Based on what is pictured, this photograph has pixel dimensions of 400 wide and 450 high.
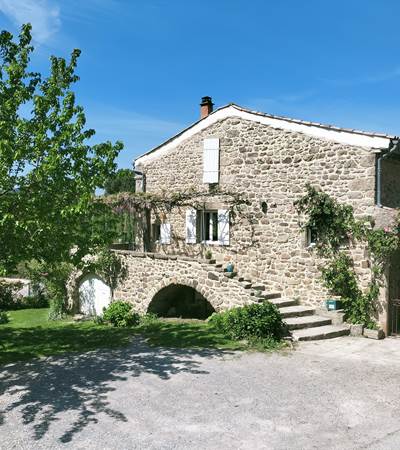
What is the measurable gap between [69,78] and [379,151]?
24.5ft

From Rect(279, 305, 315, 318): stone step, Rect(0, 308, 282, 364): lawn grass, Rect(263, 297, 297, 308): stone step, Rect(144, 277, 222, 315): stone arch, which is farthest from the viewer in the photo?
Rect(144, 277, 222, 315): stone arch

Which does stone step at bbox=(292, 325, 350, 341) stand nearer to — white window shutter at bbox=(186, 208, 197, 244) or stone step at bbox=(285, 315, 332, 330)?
stone step at bbox=(285, 315, 332, 330)

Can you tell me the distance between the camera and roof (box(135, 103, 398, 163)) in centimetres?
1124

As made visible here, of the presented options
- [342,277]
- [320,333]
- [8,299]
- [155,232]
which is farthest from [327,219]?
[8,299]

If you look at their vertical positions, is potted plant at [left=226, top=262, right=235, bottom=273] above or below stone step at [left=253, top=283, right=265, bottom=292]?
above

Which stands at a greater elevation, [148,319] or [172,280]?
[172,280]

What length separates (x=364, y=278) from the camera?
11.4 m

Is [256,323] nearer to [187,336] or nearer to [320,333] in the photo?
[320,333]

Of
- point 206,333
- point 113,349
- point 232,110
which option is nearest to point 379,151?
point 232,110

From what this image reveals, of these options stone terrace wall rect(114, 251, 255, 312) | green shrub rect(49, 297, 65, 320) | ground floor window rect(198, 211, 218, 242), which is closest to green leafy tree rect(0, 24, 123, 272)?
stone terrace wall rect(114, 251, 255, 312)

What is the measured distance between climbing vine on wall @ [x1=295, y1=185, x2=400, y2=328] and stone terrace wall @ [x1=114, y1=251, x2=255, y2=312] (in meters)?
2.37

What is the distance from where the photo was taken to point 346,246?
11.8 meters

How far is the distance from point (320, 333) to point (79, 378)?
5701 millimetres

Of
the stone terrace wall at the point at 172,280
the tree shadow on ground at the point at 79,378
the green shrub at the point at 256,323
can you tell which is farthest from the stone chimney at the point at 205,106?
the tree shadow on ground at the point at 79,378
